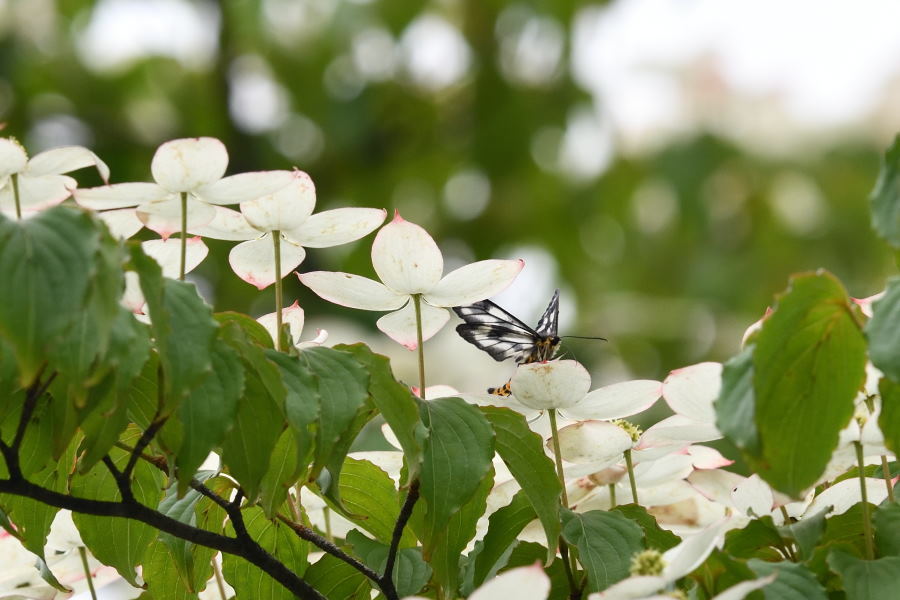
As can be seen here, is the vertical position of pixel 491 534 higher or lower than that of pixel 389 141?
higher

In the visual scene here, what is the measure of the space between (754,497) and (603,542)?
9 centimetres

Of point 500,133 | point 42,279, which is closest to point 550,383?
point 42,279

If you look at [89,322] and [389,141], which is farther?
[389,141]

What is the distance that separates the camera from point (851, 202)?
9.36 ft

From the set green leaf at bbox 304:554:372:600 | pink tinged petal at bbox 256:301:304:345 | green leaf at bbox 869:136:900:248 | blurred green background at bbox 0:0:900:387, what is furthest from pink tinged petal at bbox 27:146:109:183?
blurred green background at bbox 0:0:900:387

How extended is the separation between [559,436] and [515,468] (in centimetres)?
6

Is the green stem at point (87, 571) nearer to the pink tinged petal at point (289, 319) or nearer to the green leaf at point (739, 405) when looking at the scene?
the pink tinged petal at point (289, 319)

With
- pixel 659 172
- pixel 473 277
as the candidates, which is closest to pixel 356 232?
pixel 473 277

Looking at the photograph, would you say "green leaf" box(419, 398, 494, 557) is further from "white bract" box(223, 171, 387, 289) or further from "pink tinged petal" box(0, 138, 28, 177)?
"pink tinged petal" box(0, 138, 28, 177)

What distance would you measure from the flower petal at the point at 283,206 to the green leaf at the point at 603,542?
7.4 inches

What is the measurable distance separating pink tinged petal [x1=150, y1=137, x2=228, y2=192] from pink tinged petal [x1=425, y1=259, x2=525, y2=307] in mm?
121

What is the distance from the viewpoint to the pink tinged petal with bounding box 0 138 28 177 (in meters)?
0.46

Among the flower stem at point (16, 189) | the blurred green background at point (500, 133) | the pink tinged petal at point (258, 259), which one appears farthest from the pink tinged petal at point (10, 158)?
the blurred green background at point (500, 133)

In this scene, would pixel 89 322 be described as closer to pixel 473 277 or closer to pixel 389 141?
pixel 473 277
